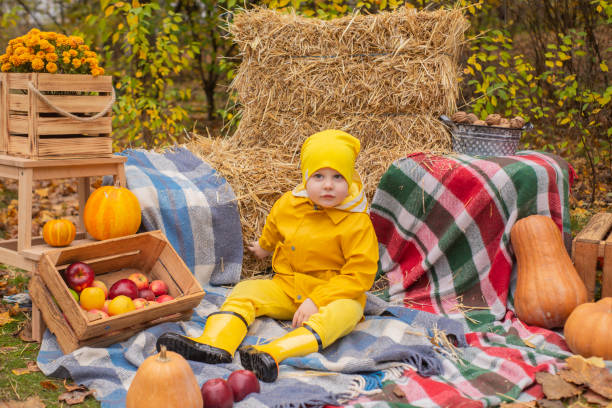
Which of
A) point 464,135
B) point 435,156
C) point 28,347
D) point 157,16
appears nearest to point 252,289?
point 28,347

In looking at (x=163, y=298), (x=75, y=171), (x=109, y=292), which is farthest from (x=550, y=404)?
(x=75, y=171)

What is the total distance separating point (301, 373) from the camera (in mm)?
2691

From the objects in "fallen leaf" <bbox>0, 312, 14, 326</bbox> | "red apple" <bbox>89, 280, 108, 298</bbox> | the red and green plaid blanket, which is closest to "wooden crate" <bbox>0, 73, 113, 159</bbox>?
"red apple" <bbox>89, 280, 108, 298</bbox>

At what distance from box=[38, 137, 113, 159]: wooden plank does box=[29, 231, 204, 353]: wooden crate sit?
21.1 inches

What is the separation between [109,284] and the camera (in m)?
3.48

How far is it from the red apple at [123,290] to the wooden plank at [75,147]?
782 mm

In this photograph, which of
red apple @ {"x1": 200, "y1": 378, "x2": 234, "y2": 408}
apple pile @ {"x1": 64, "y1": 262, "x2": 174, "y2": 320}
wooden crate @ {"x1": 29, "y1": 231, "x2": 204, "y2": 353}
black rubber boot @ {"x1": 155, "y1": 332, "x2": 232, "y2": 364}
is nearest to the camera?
red apple @ {"x1": 200, "y1": 378, "x2": 234, "y2": 408}

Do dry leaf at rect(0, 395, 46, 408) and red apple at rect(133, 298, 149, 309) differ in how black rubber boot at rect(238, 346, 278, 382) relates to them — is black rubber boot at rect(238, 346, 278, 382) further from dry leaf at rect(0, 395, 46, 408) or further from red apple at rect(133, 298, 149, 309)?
dry leaf at rect(0, 395, 46, 408)

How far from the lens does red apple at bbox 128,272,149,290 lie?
3340 millimetres

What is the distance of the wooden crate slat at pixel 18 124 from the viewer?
10.5 feet

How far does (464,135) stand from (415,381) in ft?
7.16

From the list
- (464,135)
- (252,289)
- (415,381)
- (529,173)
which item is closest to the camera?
(415,381)

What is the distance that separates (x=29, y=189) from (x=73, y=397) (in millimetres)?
1223

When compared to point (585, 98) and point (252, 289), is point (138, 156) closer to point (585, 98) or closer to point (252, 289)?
point (252, 289)
